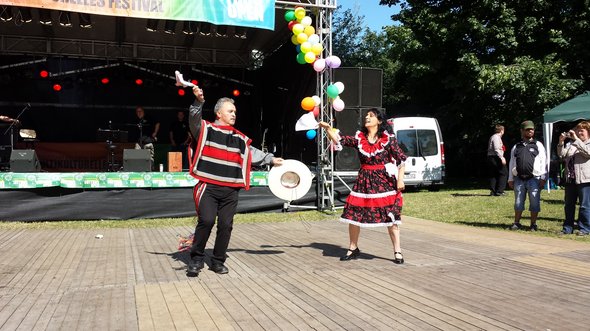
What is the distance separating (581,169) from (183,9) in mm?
7691

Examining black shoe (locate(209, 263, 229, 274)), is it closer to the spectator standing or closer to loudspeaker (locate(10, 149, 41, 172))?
the spectator standing

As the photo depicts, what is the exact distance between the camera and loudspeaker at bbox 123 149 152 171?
11.4 metres

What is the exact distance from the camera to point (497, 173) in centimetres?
1395

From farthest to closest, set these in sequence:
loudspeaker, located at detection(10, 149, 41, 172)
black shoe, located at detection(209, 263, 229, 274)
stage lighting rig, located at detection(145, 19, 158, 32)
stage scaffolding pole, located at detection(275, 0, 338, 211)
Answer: stage lighting rig, located at detection(145, 19, 158, 32)
stage scaffolding pole, located at detection(275, 0, 338, 211)
loudspeaker, located at detection(10, 149, 41, 172)
black shoe, located at detection(209, 263, 229, 274)

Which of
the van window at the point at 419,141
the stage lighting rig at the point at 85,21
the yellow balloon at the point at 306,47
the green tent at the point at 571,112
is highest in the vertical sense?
the stage lighting rig at the point at 85,21

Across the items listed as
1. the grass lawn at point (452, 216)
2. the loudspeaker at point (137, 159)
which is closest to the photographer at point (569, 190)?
the grass lawn at point (452, 216)

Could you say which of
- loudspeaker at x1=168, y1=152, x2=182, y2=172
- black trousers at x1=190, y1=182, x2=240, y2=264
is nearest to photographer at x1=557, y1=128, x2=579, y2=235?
black trousers at x1=190, y1=182, x2=240, y2=264

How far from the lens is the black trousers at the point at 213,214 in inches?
205

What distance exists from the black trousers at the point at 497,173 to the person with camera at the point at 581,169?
555 centimetres

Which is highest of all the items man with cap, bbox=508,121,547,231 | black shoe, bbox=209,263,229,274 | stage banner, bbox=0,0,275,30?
stage banner, bbox=0,0,275,30

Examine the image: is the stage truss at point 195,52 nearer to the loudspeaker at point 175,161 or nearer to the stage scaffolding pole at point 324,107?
the stage scaffolding pole at point 324,107

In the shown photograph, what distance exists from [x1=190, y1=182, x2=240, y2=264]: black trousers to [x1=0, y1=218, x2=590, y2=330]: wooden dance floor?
11.4 inches

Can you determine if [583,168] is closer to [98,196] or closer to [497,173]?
[497,173]

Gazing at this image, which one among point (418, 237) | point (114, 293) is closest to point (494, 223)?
point (418, 237)
